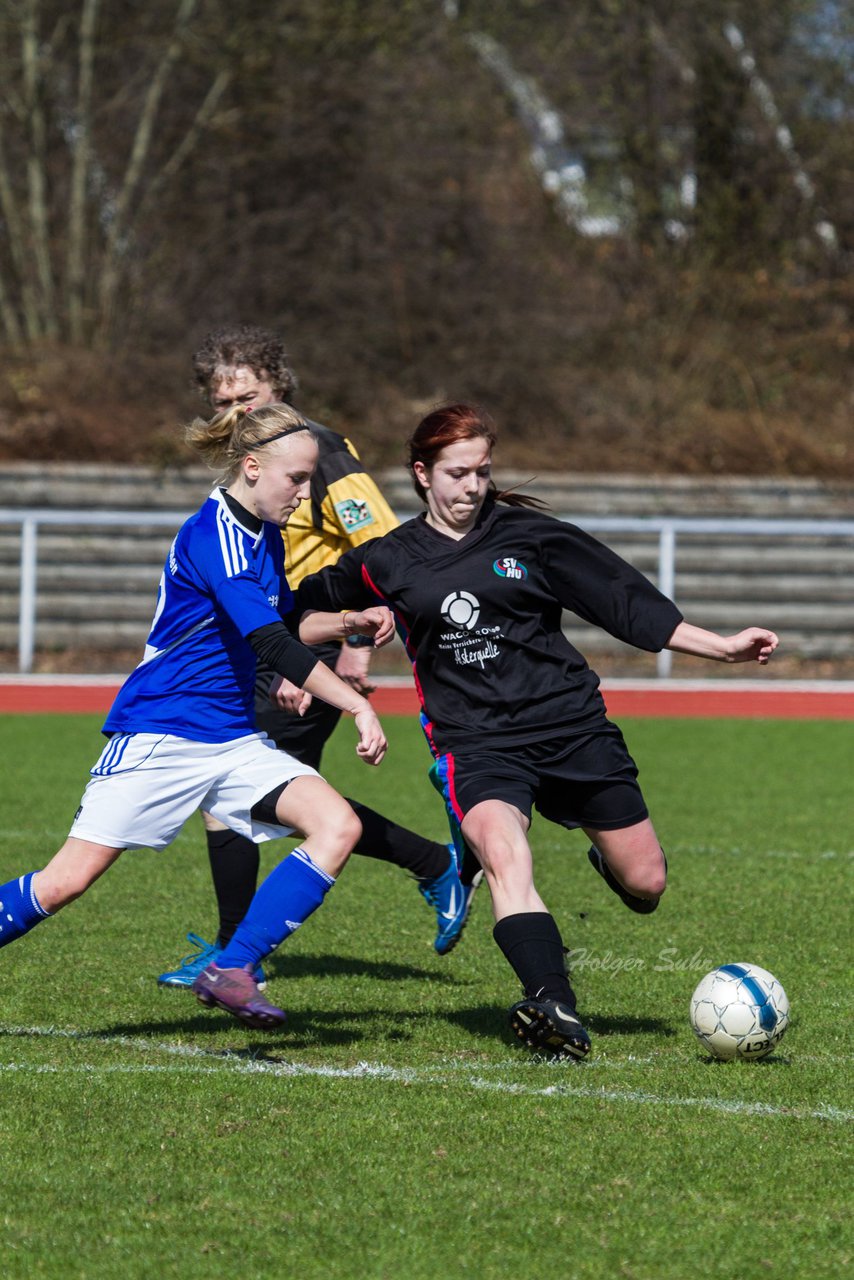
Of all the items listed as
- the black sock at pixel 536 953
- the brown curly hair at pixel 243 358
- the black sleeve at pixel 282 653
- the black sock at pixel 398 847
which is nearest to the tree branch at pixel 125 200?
the brown curly hair at pixel 243 358

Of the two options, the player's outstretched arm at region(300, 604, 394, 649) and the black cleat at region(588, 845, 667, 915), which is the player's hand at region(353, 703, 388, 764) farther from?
the black cleat at region(588, 845, 667, 915)

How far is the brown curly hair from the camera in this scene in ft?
17.1

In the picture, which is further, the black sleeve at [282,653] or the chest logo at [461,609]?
the chest logo at [461,609]

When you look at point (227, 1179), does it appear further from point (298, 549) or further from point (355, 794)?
point (355, 794)

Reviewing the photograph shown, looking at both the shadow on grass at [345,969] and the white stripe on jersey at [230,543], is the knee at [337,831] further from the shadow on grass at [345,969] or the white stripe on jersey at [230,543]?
the shadow on grass at [345,969]

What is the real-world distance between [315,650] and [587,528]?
36.8 ft

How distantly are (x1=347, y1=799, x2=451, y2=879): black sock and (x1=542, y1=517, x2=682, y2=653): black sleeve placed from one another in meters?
1.01

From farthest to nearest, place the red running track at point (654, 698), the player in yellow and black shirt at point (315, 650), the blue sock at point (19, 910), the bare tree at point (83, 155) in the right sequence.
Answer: the bare tree at point (83, 155), the red running track at point (654, 698), the player in yellow and black shirt at point (315, 650), the blue sock at point (19, 910)

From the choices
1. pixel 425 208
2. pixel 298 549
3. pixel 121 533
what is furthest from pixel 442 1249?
pixel 425 208

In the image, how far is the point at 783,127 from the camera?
2500cm

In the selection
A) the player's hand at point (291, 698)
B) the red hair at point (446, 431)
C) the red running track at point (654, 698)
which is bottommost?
the red running track at point (654, 698)

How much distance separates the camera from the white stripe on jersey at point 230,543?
4.48m

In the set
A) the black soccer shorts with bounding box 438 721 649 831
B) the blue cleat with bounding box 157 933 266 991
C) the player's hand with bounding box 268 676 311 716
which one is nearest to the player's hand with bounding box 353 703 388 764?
the black soccer shorts with bounding box 438 721 649 831

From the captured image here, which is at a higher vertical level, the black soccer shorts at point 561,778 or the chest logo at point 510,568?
the chest logo at point 510,568
